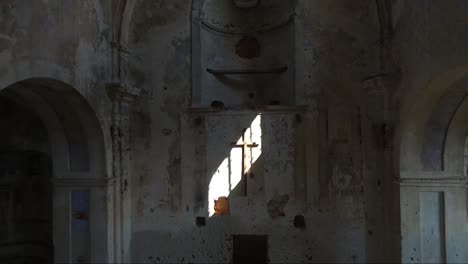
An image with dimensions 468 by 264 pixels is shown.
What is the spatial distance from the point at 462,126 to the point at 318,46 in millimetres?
2871

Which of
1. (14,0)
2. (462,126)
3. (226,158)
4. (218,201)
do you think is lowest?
(218,201)

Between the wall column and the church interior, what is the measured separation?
0.03 m

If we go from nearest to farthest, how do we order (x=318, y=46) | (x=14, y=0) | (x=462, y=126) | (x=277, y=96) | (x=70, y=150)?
(x=14, y=0)
(x=462, y=126)
(x=70, y=150)
(x=318, y=46)
(x=277, y=96)

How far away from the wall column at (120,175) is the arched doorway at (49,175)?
239 mm

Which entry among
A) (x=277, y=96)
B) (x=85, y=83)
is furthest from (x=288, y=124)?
(x=85, y=83)

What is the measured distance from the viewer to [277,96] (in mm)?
8398

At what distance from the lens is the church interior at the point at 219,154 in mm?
6281

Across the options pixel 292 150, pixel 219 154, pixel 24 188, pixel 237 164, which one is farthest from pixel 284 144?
pixel 24 188

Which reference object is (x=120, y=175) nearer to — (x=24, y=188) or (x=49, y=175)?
(x=49, y=175)

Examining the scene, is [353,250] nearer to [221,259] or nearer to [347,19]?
[221,259]

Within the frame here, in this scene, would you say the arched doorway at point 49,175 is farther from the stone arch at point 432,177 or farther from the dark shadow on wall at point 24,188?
the stone arch at point 432,177

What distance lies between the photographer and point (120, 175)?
7227 mm

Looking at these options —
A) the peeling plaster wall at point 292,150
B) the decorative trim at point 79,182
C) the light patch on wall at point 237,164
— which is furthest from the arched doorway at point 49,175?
the light patch on wall at point 237,164

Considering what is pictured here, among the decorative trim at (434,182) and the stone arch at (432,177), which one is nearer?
the stone arch at (432,177)
